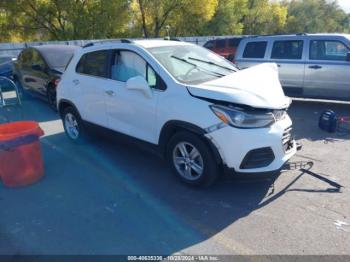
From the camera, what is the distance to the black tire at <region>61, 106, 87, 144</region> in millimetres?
5360

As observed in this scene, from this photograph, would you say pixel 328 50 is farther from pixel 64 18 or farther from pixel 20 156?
pixel 64 18

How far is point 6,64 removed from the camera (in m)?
12.8

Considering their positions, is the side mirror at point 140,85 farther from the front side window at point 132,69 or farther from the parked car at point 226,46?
the parked car at point 226,46

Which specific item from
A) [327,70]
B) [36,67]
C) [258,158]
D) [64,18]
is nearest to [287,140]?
[258,158]

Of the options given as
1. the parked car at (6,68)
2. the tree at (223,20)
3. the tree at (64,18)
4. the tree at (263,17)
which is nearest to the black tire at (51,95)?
the parked car at (6,68)

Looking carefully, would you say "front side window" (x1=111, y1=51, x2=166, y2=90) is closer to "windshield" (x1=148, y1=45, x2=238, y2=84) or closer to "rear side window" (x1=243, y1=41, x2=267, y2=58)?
"windshield" (x1=148, y1=45, x2=238, y2=84)

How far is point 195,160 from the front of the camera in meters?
3.75

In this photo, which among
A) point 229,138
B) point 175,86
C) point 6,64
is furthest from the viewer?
point 6,64

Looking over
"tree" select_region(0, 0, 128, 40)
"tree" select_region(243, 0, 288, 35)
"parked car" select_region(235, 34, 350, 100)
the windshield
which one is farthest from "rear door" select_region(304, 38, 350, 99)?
"tree" select_region(243, 0, 288, 35)

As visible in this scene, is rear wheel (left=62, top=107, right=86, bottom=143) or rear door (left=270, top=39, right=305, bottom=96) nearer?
rear wheel (left=62, top=107, right=86, bottom=143)

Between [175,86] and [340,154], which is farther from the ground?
[175,86]

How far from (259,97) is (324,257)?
1676 mm

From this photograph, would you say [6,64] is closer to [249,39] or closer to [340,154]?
[249,39]

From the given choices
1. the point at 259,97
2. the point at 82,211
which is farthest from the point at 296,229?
the point at 82,211
